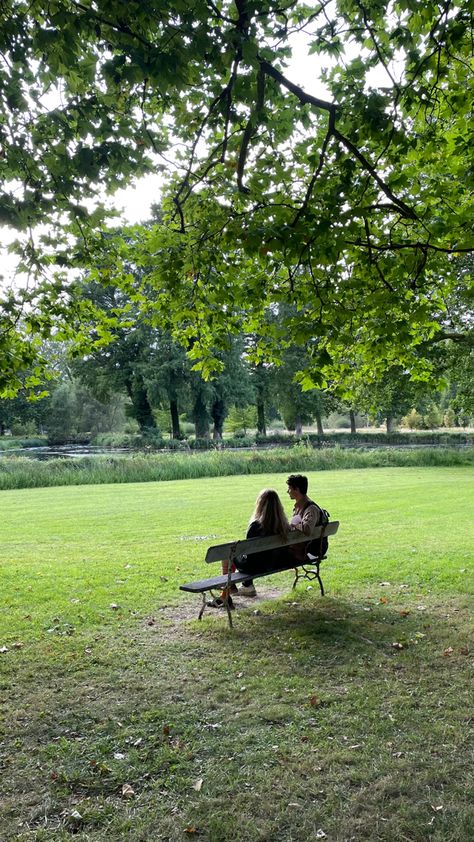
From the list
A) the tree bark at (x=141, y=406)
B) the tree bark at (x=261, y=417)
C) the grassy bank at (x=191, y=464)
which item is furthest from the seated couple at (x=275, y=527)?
the tree bark at (x=261, y=417)

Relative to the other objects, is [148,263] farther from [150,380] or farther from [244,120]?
[150,380]

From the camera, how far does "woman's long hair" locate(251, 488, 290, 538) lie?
6.68m

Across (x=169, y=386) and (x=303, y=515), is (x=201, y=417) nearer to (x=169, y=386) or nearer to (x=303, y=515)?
(x=169, y=386)

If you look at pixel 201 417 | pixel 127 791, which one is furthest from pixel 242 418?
pixel 127 791

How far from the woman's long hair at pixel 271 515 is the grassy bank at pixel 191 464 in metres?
18.2

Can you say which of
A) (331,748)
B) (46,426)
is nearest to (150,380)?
(46,426)

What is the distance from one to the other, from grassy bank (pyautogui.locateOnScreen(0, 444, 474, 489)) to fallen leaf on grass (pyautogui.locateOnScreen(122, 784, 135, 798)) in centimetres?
2068

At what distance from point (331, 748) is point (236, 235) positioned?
13.1 ft

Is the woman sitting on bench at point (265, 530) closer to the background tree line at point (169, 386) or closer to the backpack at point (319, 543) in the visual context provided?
the backpack at point (319, 543)

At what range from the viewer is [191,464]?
86.0ft

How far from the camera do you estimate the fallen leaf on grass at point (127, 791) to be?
344cm

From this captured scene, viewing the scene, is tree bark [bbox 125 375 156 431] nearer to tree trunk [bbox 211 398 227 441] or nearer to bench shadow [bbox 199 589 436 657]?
tree trunk [bbox 211 398 227 441]

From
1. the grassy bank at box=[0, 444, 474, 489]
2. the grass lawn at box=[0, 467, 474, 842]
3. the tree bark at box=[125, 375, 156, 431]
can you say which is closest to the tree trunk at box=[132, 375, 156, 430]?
the tree bark at box=[125, 375, 156, 431]

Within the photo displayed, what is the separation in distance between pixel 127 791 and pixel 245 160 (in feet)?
17.4
